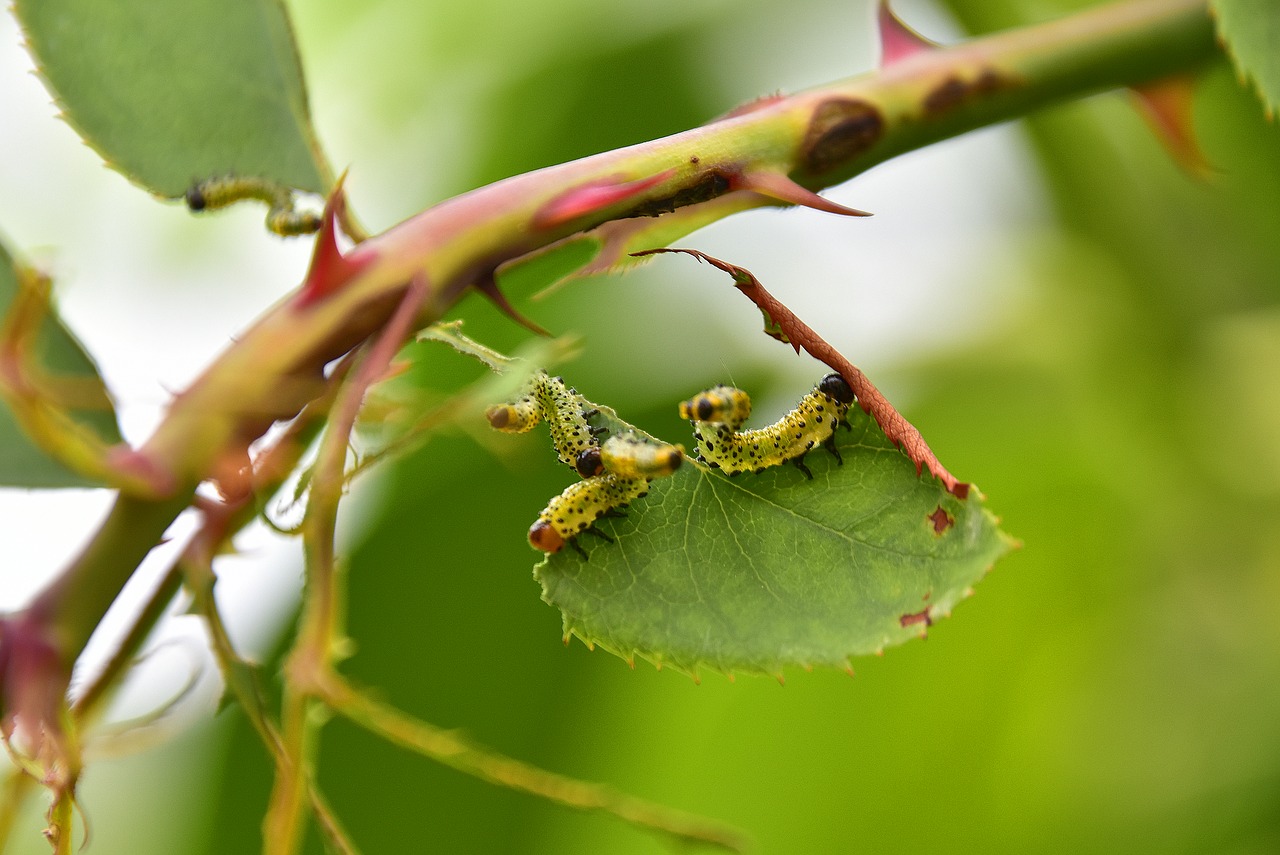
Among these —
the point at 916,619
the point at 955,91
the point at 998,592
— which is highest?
the point at 955,91

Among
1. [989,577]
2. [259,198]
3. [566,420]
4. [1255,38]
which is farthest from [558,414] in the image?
[989,577]

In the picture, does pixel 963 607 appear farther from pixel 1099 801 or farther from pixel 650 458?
pixel 650 458

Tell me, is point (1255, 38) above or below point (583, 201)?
below

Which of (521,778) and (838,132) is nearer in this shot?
(521,778)

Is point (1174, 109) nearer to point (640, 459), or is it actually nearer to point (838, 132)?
point (838, 132)

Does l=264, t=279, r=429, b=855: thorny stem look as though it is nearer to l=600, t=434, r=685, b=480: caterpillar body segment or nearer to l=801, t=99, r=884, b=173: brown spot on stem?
l=600, t=434, r=685, b=480: caterpillar body segment

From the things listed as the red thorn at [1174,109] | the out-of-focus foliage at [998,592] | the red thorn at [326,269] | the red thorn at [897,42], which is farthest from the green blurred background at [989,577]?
the red thorn at [326,269]

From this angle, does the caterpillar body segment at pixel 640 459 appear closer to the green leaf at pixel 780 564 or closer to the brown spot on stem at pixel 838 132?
the green leaf at pixel 780 564
